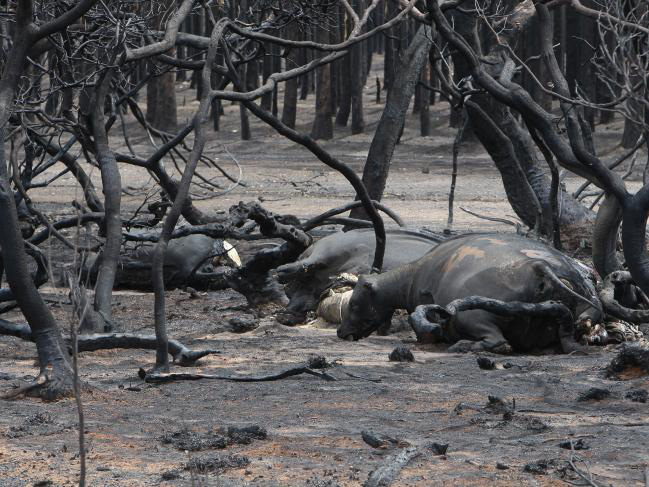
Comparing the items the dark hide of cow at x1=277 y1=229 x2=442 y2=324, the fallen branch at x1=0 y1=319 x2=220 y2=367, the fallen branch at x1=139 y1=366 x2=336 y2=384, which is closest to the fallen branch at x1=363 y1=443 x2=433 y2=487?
the fallen branch at x1=139 y1=366 x2=336 y2=384

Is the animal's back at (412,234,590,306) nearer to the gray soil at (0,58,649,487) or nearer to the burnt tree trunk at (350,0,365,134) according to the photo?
the gray soil at (0,58,649,487)

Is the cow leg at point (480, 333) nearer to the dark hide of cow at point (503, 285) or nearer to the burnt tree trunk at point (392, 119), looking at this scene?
the dark hide of cow at point (503, 285)

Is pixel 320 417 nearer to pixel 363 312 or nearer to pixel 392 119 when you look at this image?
pixel 363 312

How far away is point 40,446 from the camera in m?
5.24

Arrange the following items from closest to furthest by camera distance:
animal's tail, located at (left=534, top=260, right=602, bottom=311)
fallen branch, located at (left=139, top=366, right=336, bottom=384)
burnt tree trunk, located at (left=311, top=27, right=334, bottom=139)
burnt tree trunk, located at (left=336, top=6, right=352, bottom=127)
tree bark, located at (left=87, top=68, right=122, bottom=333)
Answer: fallen branch, located at (left=139, top=366, right=336, bottom=384), animal's tail, located at (left=534, top=260, right=602, bottom=311), tree bark, located at (left=87, top=68, right=122, bottom=333), burnt tree trunk, located at (left=311, top=27, right=334, bottom=139), burnt tree trunk, located at (left=336, top=6, right=352, bottom=127)

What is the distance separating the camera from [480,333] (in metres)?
7.96

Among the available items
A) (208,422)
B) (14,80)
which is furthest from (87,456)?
(14,80)

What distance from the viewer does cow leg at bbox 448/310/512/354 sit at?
786 centimetres

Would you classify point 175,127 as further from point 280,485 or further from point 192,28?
point 280,485

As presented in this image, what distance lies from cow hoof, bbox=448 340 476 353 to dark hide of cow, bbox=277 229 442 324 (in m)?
2.04

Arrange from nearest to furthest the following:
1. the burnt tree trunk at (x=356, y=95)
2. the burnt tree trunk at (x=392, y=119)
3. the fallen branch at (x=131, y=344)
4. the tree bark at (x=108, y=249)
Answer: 1. the fallen branch at (x=131, y=344)
2. the tree bark at (x=108, y=249)
3. the burnt tree trunk at (x=392, y=119)
4. the burnt tree trunk at (x=356, y=95)

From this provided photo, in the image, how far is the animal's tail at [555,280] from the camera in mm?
7671

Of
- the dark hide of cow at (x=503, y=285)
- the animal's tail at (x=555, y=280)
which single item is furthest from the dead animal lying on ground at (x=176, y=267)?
the animal's tail at (x=555, y=280)

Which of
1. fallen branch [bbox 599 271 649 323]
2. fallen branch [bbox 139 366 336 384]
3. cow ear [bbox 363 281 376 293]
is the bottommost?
fallen branch [bbox 139 366 336 384]
